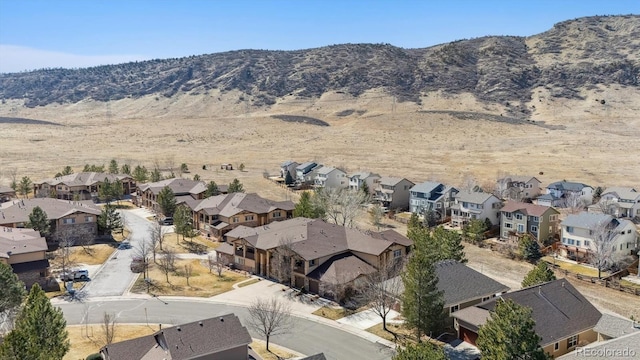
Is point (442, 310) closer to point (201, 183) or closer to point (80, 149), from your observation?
point (201, 183)

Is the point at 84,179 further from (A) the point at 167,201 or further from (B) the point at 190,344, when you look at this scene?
(B) the point at 190,344

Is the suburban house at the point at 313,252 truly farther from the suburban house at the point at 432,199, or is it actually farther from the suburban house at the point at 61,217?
the suburban house at the point at 432,199

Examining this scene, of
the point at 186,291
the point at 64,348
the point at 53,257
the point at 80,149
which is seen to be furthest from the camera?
the point at 80,149

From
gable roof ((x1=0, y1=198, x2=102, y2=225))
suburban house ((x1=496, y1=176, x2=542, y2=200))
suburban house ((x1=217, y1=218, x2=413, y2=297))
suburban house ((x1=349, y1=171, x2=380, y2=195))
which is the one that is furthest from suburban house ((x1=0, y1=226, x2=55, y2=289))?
suburban house ((x1=496, y1=176, x2=542, y2=200))

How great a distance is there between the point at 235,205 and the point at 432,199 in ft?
102

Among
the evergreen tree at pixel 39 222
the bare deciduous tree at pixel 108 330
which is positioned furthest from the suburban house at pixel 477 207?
the evergreen tree at pixel 39 222

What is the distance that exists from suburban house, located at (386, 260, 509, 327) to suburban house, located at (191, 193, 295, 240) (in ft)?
102

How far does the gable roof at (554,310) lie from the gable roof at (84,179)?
251ft

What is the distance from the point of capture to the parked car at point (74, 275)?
52.9 meters

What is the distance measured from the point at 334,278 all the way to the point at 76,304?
23670 millimetres

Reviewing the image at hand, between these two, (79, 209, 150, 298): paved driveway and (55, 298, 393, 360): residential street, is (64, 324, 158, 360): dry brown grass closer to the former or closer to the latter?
(55, 298, 393, 360): residential street

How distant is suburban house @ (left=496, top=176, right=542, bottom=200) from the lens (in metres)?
87.6

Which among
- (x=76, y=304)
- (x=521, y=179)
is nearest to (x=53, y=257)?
(x=76, y=304)

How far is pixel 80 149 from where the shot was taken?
501 ft
